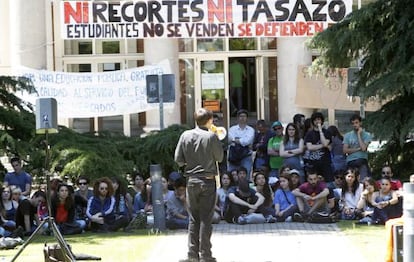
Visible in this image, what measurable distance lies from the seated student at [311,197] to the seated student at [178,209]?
186cm

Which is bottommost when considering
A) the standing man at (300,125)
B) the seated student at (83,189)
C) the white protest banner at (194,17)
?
the seated student at (83,189)

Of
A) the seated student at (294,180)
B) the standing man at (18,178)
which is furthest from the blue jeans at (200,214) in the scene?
the standing man at (18,178)

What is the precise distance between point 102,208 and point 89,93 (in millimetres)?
6041

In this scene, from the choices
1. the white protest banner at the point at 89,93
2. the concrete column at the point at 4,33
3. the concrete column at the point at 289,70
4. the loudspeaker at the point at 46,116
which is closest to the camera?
the loudspeaker at the point at 46,116

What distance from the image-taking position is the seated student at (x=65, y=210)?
15070mm

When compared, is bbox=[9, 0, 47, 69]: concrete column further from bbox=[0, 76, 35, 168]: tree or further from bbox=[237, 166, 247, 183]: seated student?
bbox=[237, 166, 247, 183]: seated student

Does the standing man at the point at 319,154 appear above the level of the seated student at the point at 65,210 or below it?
above

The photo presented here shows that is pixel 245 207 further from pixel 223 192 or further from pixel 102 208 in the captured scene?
pixel 102 208

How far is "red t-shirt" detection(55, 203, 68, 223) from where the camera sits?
594 inches

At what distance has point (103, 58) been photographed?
1104 inches

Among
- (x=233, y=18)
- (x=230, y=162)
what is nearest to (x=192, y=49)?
(x=233, y=18)

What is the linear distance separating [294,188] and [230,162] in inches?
85.7

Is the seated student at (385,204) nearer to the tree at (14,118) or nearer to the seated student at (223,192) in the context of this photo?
the seated student at (223,192)

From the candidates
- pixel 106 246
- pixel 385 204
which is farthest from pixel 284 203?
pixel 106 246
